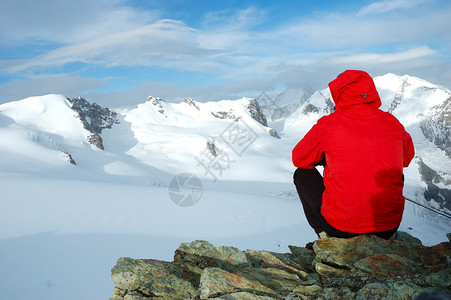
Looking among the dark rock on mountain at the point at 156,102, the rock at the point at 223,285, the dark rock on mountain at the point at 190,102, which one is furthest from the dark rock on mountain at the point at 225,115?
the rock at the point at 223,285

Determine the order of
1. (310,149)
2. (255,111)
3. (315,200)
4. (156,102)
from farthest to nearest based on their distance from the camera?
1. (255,111)
2. (156,102)
3. (315,200)
4. (310,149)

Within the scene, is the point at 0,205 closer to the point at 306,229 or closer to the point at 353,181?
the point at 353,181

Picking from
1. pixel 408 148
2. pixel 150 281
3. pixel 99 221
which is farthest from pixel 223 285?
pixel 99 221

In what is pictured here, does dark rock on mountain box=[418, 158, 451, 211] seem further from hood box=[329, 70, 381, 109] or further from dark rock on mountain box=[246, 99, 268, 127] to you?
hood box=[329, 70, 381, 109]

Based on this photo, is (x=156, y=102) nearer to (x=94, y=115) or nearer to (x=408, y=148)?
(x=94, y=115)

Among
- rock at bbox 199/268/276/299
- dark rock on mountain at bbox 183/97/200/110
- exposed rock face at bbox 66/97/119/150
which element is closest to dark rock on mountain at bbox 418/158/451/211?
dark rock on mountain at bbox 183/97/200/110

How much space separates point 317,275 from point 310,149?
5.02 ft

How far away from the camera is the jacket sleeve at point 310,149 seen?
3205mm

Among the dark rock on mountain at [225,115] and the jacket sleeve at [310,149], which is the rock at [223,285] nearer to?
the jacket sleeve at [310,149]

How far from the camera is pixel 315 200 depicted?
3.70 m

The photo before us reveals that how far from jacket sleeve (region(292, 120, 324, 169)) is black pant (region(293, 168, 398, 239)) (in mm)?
342

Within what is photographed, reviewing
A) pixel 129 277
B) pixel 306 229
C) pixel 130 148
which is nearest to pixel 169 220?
pixel 306 229

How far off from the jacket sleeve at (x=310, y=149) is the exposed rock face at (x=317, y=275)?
106 cm

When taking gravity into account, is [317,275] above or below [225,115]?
below
